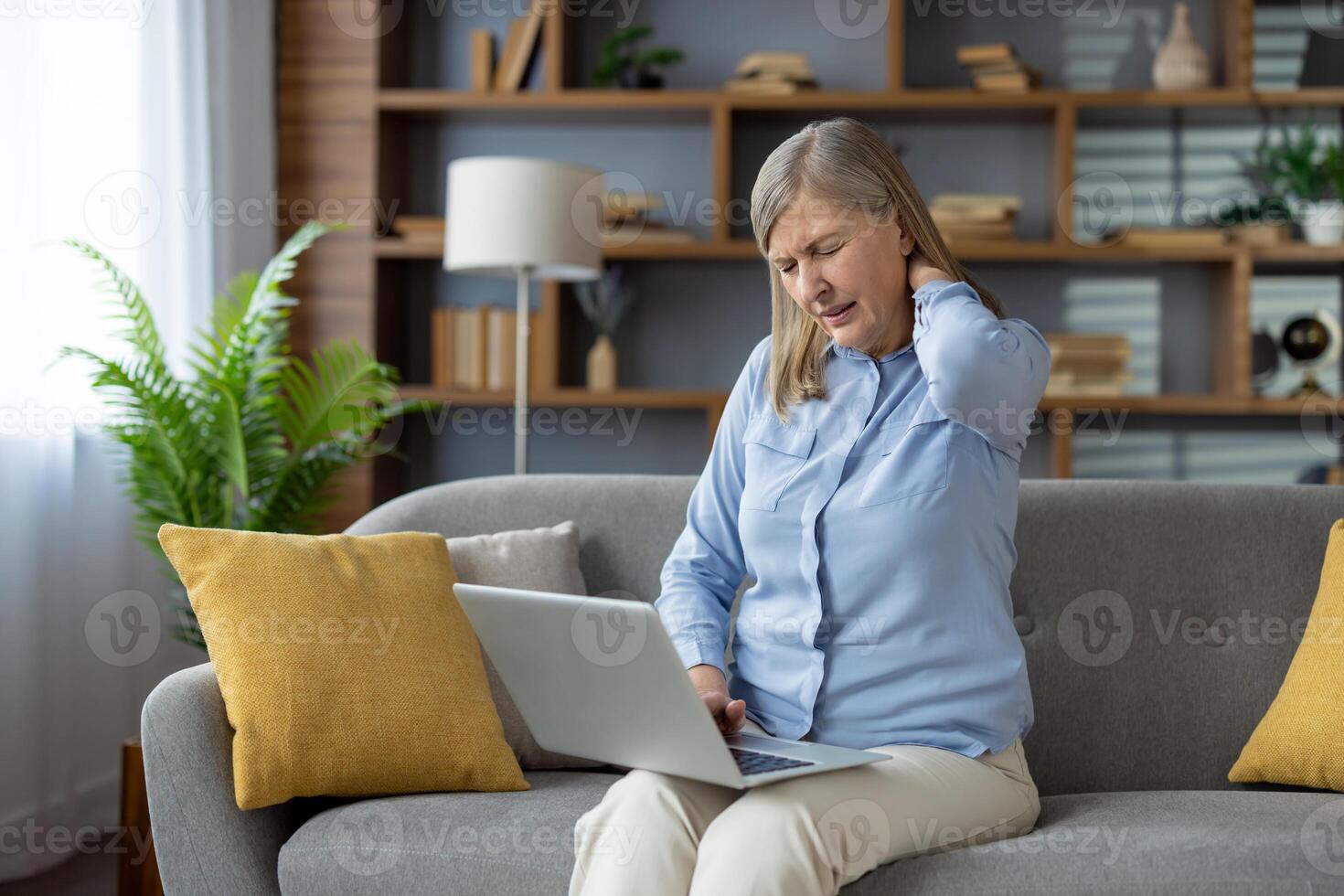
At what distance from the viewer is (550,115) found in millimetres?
4145

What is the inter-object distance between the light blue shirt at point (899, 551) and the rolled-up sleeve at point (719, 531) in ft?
0.18

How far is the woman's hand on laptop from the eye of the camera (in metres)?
1.61

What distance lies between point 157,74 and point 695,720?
2.83m

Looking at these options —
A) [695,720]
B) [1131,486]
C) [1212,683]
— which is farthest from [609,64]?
[695,720]

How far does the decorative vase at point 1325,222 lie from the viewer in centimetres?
378

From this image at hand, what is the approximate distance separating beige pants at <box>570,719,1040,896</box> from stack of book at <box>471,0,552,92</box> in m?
2.93

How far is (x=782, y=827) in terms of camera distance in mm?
1397

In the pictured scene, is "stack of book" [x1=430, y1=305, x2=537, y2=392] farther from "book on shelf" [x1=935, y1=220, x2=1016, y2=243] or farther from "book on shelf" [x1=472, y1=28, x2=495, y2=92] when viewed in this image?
"book on shelf" [x1=935, y1=220, x2=1016, y2=243]
